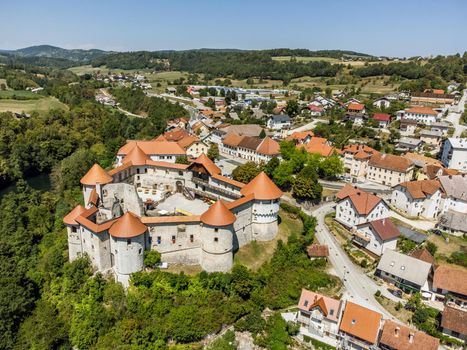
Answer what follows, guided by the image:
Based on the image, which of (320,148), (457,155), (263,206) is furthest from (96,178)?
(457,155)

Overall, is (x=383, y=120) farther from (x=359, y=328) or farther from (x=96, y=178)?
(x=96, y=178)

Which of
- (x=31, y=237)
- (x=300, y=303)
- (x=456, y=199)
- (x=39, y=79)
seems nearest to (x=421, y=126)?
(x=456, y=199)

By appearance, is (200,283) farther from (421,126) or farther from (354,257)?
(421,126)

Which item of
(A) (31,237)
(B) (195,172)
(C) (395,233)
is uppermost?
(B) (195,172)

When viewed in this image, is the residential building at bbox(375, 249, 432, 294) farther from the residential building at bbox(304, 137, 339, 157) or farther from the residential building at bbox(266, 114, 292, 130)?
the residential building at bbox(266, 114, 292, 130)

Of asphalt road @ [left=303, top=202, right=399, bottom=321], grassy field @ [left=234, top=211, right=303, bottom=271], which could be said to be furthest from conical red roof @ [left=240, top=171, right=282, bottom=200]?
asphalt road @ [left=303, top=202, right=399, bottom=321]

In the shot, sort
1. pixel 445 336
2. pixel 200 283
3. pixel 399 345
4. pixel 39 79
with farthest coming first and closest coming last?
1. pixel 39 79
2. pixel 200 283
3. pixel 445 336
4. pixel 399 345
